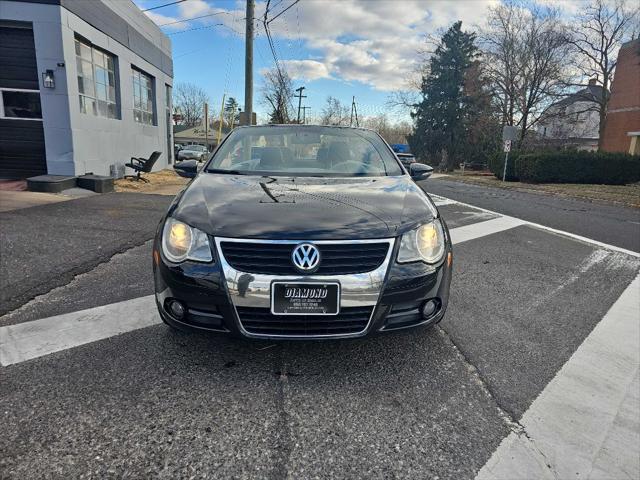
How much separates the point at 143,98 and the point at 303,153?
1560 centimetres

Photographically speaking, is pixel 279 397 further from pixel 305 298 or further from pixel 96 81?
pixel 96 81

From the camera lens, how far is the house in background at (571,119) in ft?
98.2

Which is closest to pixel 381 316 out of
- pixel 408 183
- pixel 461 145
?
pixel 408 183

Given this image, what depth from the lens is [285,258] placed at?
7.20 ft

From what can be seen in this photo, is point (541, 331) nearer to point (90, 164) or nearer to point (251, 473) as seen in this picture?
point (251, 473)

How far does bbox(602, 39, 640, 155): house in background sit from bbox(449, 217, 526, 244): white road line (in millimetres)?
26265

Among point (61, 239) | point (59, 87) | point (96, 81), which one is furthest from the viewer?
point (96, 81)

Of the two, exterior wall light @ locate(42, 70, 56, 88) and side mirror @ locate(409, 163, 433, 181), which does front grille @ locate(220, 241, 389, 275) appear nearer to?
side mirror @ locate(409, 163, 433, 181)

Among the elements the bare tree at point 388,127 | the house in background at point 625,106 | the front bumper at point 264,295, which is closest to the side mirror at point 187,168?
the front bumper at point 264,295

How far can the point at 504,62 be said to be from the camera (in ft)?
100

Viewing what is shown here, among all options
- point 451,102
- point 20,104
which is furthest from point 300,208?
point 451,102

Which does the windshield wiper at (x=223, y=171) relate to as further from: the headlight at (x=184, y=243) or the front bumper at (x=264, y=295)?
the front bumper at (x=264, y=295)

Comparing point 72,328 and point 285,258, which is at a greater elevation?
point 285,258

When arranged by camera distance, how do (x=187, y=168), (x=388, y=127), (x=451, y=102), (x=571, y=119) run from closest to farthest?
(x=187, y=168) < (x=571, y=119) < (x=451, y=102) < (x=388, y=127)
